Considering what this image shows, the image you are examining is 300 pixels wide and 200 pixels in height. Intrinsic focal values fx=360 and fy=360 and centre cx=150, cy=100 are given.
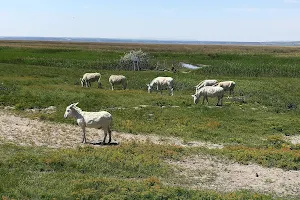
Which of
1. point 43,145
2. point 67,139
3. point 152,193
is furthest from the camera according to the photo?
point 67,139

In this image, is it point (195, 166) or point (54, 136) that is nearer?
point (195, 166)

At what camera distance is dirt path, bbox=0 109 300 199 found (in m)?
15.7

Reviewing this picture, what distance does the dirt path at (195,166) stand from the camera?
15719 millimetres

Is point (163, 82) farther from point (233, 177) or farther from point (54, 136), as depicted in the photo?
point (233, 177)

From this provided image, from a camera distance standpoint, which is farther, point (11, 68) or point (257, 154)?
point (11, 68)

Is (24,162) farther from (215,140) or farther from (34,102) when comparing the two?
(34,102)

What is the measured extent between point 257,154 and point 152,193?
8.44 m

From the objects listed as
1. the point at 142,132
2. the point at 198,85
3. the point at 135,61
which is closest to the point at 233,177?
the point at 142,132

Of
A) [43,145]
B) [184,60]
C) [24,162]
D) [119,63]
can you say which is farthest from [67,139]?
[184,60]

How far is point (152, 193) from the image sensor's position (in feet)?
44.2

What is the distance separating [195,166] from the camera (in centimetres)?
1823

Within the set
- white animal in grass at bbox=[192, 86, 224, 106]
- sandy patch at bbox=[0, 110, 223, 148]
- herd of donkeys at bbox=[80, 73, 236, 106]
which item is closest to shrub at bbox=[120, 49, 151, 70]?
herd of donkeys at bbox=[80, 73, 236, 106]

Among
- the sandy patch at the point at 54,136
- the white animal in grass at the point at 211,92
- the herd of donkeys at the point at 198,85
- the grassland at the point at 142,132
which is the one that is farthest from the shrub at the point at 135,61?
the sandy patch at the point at 54,136

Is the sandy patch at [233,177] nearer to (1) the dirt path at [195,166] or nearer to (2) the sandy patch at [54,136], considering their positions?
(1) the dirt path at [195,166]
